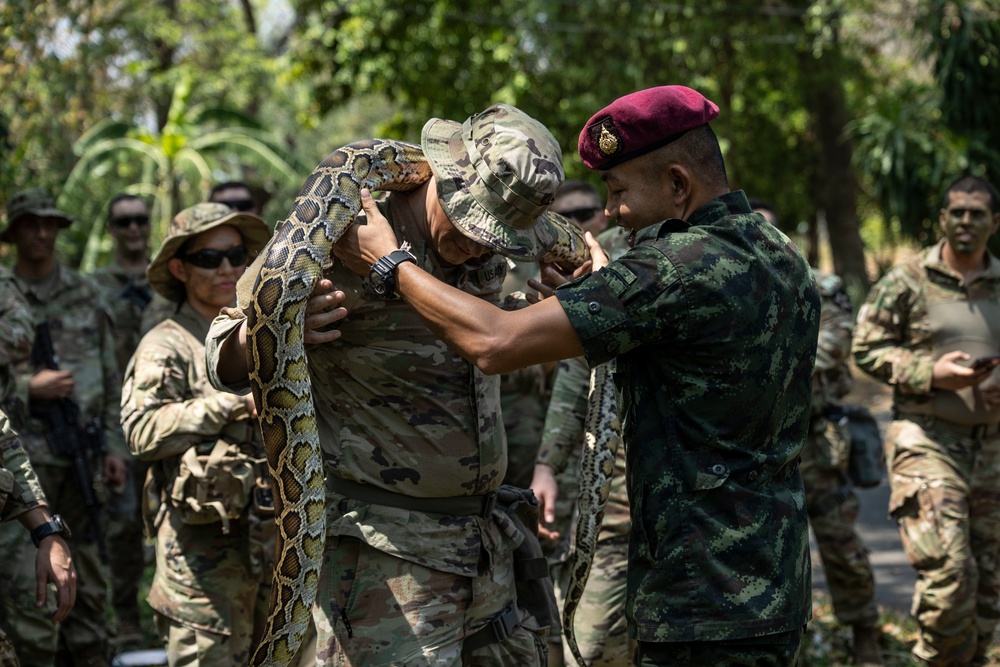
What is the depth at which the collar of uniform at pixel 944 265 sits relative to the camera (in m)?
7.32

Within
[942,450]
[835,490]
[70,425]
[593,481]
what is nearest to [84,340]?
[70,425]

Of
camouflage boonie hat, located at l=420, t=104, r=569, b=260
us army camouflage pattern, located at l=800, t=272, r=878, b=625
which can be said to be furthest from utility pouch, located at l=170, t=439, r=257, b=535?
us army camouflage pattern, located at l=800, t=272, r=878, b=625

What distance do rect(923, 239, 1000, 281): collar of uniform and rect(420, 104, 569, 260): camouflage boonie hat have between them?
444 cm

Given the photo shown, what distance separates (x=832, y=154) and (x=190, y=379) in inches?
714

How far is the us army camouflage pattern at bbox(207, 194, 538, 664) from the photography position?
3842 millimetres

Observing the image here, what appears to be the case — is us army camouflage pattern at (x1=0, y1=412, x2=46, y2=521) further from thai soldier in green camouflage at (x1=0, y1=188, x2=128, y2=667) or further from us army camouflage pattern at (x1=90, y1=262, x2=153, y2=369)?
us army camouflage pattern at (x1=90, y1=262, x2=153, y2=369)

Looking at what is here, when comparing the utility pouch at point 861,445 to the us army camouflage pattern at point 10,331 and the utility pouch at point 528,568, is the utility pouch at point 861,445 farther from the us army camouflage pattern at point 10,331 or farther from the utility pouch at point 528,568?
the us army camouflage pattern at point 10,331

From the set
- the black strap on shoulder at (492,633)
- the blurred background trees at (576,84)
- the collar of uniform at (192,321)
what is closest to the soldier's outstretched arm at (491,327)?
the black strap on shoulder at (492,633)

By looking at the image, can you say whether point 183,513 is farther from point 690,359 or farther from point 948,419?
point 948,419

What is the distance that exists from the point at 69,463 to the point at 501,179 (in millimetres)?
4946

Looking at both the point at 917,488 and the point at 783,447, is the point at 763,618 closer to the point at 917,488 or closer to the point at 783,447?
the point at 783,447

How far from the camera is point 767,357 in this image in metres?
3.49

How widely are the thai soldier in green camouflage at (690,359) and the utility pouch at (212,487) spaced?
2.23 metres

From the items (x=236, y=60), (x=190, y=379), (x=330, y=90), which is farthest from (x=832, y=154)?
(x=190, y=379)
